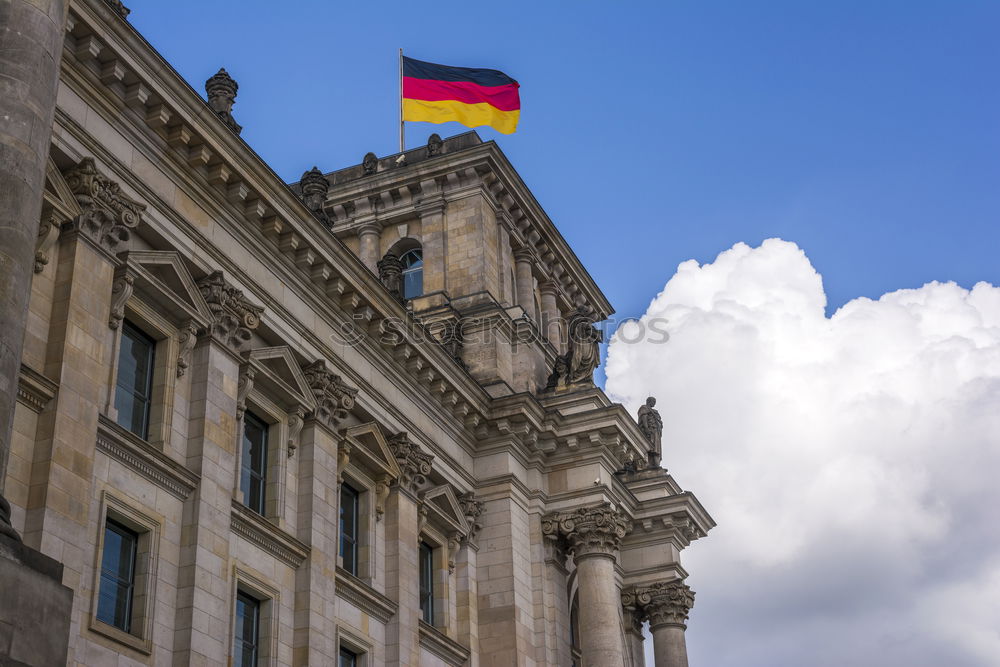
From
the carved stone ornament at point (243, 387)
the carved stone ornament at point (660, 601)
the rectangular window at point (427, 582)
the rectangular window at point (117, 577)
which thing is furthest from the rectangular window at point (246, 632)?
the carved stone ornament at point (660, 601)

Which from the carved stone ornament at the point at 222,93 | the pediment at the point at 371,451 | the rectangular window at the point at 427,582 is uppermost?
the carved stone ornament at the point at 222,93

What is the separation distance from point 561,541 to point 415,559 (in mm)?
6944

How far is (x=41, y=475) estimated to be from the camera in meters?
21.5

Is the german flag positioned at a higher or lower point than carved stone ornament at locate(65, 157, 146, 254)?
higher

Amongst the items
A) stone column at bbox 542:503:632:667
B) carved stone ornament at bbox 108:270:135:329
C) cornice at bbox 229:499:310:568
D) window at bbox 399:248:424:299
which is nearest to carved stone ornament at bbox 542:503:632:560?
stone column at bbox 542:503:632:667

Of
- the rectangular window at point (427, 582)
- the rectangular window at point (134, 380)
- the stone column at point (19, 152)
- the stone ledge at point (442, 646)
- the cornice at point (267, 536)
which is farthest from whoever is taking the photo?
the rectangular window at point (427, 582)

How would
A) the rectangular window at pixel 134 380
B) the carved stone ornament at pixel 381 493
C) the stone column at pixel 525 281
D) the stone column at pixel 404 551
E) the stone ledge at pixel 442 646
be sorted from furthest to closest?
the stone column at pixel 525 281 → the stone ledge at pixel 442 646 → the carved stone ornament at pixel 381 493 → the stone column at pixel 404 551 → the rectangular window at pixel 134 380

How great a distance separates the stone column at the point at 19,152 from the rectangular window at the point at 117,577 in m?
8.19

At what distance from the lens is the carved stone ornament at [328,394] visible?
101 ft

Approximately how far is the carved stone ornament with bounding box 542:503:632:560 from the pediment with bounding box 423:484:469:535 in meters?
3.20

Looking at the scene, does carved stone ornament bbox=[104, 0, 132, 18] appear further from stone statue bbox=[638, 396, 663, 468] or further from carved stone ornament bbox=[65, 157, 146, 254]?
stone statue bbox=[638, 396, 663, 468]

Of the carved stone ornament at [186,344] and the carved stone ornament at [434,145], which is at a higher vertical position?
the carved stone ornament at [434,145]

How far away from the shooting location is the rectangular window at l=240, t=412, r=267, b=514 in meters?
28.7

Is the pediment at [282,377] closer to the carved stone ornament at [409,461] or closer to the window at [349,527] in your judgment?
the window at [349,527]
